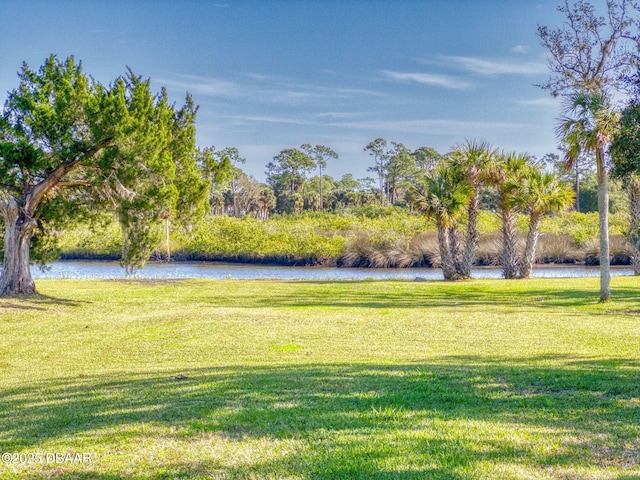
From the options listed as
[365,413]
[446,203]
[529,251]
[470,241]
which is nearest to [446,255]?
[470,241]

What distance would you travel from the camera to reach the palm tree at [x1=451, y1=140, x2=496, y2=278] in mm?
28062

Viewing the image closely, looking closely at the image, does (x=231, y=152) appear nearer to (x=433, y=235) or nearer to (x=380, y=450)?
(x=433, y=235)

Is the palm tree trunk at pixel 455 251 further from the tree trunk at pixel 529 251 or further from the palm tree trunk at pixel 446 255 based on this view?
the tree trunk at pixel 529 251

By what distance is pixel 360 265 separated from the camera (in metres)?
48.0

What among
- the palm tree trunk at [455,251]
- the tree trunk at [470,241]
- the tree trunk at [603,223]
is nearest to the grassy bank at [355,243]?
the tree trunk at [470,241]

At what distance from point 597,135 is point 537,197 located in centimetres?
960

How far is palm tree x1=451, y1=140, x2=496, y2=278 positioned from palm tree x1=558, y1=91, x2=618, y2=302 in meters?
8.90

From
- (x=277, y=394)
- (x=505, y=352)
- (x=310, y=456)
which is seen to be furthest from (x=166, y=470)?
(x=505, y=352)

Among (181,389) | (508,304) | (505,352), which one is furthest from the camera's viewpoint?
(508,304)

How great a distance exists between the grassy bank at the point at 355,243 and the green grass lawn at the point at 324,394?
78.2ft

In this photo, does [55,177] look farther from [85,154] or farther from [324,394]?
[324,394]

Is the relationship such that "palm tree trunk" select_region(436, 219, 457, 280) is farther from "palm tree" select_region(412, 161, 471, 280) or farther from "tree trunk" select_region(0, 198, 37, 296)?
"tree trunk" select_region(0, 198, 37, 296)

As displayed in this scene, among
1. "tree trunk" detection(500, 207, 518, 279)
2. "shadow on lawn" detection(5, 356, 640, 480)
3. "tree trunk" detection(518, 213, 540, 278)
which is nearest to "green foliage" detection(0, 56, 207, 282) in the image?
"shadow on lawn" detection(5, 356, 640, 480)

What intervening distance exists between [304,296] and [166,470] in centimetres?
1721
